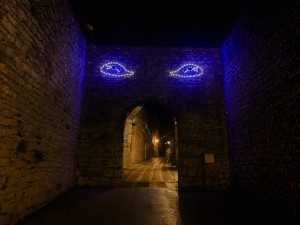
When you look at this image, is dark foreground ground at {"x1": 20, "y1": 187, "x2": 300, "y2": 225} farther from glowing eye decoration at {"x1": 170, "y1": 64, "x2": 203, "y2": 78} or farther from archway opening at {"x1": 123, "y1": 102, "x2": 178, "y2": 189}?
glowing eye decoration at {"x1": 170, "y1": 64, "x2": 203, "y2": 78}

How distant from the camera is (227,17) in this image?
19.8ft

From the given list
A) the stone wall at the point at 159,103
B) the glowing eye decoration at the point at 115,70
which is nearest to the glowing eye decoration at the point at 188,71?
the stone wall at the point at 159,103

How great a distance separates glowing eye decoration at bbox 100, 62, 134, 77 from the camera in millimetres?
7340

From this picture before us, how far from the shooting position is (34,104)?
388 cm

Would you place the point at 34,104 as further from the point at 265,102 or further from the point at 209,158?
the point at 209,158

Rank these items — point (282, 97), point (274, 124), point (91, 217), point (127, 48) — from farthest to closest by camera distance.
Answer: point (127, 48)
point (274, 124)
point (282, 97)
point (91, 217)

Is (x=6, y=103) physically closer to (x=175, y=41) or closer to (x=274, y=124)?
(x=274, y=124)

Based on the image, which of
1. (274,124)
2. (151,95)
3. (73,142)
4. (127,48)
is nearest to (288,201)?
(274,124)

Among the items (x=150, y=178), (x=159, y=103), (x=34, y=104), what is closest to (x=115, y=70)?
(x=159, y=103)

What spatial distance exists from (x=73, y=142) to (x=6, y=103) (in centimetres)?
340

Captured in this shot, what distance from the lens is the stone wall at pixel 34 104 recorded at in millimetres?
3094

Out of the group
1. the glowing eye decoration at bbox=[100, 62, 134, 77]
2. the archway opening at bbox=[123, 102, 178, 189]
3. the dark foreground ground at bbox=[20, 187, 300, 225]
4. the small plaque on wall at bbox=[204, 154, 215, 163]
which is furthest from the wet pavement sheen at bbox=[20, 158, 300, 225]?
the glowing eye decoration at bbox=[100, 62, 134, 77]

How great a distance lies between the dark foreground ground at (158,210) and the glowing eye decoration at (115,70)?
4.01 m

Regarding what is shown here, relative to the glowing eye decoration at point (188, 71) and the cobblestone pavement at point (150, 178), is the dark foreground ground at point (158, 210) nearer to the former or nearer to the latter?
the cobblestone pavement at point (150, 178)
